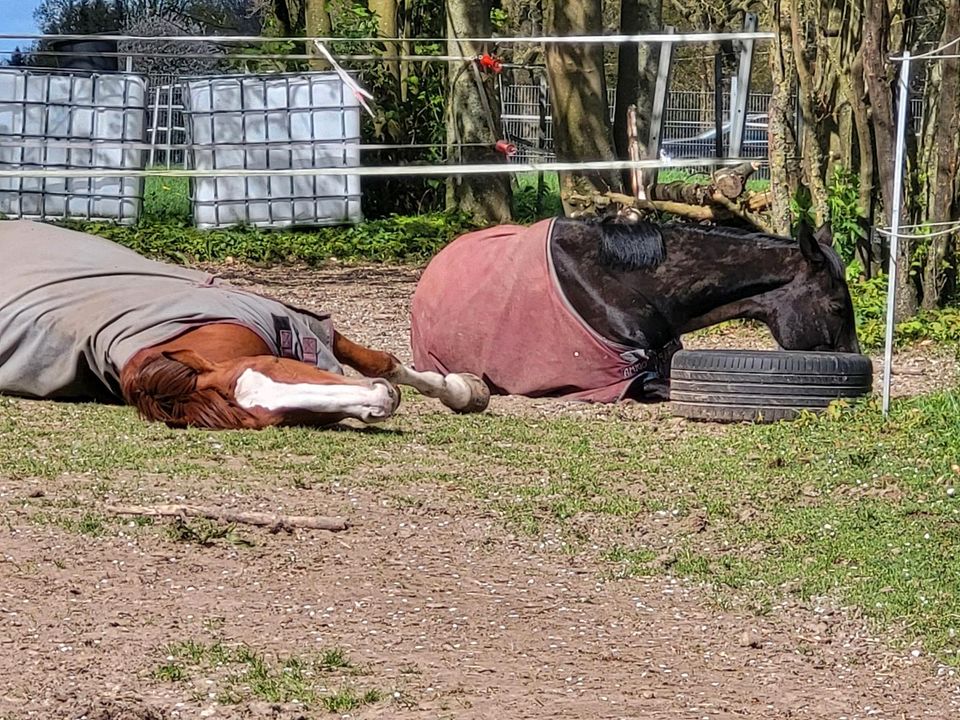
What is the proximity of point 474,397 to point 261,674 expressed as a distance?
3.62 metres

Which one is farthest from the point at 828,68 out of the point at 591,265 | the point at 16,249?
the point at 16,249

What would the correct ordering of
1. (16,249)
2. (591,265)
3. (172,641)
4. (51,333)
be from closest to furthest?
(172,641) < (51,333) < (16,249) < (591,265)

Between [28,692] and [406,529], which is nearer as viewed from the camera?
[28,692]

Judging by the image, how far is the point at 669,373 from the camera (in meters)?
7.61

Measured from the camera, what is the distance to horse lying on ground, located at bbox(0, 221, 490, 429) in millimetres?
5902

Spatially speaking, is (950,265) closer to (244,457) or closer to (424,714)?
(244,457)

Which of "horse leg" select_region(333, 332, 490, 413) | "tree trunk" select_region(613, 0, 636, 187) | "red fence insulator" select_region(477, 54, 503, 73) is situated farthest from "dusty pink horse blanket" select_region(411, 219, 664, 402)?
"tree trunk" select_region(613, 0, 636, 187)

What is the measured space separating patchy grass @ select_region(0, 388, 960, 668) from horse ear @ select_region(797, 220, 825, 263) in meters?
1.00

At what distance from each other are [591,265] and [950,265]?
11.1 ft

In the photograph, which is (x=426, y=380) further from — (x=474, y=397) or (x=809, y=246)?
(x=809, y=246)

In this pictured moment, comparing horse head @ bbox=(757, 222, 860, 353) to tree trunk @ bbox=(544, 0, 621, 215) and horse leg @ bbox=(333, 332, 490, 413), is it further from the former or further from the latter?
tree trunk @ bbox=(544, 0, 621, 215)

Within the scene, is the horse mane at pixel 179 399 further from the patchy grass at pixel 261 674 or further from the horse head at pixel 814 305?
the horse head at pixel 814 305

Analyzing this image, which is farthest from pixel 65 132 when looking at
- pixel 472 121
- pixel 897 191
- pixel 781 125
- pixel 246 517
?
pixel 246 517

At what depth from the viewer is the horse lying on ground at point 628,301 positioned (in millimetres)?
7527
